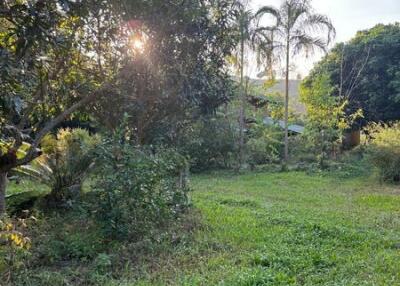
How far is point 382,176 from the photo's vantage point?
12891 millimetres

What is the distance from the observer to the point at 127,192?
5.18 meters

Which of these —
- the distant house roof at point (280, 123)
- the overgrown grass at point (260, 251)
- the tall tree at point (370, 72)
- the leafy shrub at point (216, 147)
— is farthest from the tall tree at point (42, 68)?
the tall tree at point (370, 72)

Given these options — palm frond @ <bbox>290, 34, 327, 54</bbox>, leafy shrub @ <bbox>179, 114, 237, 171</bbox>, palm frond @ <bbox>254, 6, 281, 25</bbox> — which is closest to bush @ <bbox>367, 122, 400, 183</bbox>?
palm frond @ <bbox>290, 34, 327, 54</bbox>

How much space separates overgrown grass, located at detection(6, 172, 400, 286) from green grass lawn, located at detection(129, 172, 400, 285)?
10mm

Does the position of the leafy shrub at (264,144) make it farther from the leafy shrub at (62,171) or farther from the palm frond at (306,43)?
the leafy shrub at (62,171)

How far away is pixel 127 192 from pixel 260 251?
1775 millimetres

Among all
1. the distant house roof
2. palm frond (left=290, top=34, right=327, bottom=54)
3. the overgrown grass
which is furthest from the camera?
the distant house roof

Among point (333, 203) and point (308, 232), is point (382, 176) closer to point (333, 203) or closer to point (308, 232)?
point (333, 203)

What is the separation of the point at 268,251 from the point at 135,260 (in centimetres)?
160

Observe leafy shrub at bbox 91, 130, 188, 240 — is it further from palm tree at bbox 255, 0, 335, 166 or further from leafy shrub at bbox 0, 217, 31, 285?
palm tree at bbox 255, 0, 335, 166

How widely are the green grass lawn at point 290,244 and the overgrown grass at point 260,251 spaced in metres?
0.01

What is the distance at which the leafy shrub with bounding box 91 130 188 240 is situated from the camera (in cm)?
519

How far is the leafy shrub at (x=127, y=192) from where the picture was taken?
519cm

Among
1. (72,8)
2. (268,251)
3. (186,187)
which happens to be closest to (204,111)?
(186,187)
